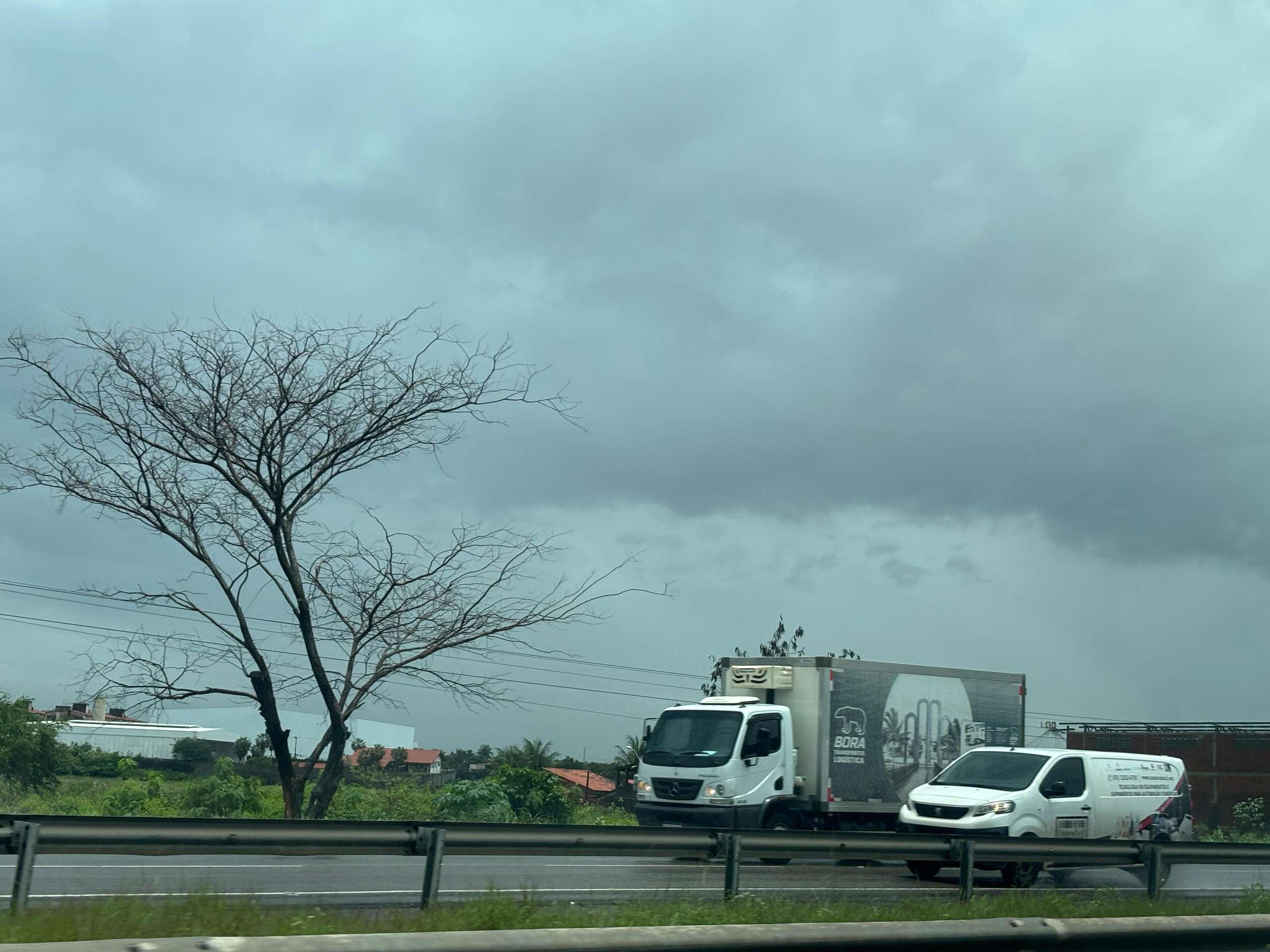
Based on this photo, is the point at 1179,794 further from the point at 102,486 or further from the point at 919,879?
the point at 102,486

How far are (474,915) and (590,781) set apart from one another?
45929 mm

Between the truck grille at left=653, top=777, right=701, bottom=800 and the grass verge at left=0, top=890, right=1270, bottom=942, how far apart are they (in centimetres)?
1068

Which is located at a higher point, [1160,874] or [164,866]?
[1160,874]

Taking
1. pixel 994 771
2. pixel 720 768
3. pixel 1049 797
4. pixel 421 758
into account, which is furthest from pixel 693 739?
pixel 421 758

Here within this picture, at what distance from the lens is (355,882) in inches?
442

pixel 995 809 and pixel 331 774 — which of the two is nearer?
pixel 995 809

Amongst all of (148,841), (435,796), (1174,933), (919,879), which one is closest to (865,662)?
(919,879)

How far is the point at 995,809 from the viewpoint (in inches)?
711

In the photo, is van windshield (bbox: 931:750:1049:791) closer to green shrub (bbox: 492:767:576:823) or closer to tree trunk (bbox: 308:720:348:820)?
tree trunk (bbox: 308:720:348:820)

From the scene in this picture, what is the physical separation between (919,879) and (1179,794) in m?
6.87

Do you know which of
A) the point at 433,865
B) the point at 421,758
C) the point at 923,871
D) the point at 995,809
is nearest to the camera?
the point at 433,865

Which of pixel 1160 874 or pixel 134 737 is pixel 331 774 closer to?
pixel 1160 874

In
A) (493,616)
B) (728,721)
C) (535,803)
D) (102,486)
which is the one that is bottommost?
(535,803)

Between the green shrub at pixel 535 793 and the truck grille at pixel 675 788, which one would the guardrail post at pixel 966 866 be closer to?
the truck grille at pixel 675 788
